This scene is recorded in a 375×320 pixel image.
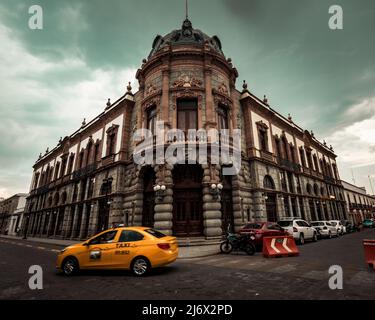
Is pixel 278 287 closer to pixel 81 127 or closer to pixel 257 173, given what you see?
pixel 257 173

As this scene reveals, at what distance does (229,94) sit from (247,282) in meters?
16.2

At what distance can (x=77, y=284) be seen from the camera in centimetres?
558

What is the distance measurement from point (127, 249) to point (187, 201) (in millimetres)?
8184

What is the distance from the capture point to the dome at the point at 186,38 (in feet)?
61.7

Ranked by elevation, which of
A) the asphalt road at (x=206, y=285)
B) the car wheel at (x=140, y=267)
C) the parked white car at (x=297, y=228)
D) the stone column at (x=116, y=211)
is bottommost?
the asphalt road at (x=206, y=285)

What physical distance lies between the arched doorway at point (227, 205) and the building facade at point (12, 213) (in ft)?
171

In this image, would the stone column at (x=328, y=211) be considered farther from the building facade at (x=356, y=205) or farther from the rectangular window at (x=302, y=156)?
the building facade at (x=356, y=205)

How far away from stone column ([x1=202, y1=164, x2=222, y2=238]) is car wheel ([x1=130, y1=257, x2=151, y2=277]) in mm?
7433

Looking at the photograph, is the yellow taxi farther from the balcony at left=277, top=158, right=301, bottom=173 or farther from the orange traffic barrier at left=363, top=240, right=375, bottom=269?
the balcony at left=277, top=158, right=301, bottom=173

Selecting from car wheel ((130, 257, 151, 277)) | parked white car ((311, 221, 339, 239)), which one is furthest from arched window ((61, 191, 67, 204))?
parked white car ((311, 221, 339, 239))

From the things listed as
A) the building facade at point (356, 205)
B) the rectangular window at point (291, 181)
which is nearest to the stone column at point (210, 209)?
the rectangular window at point (291, 181)
